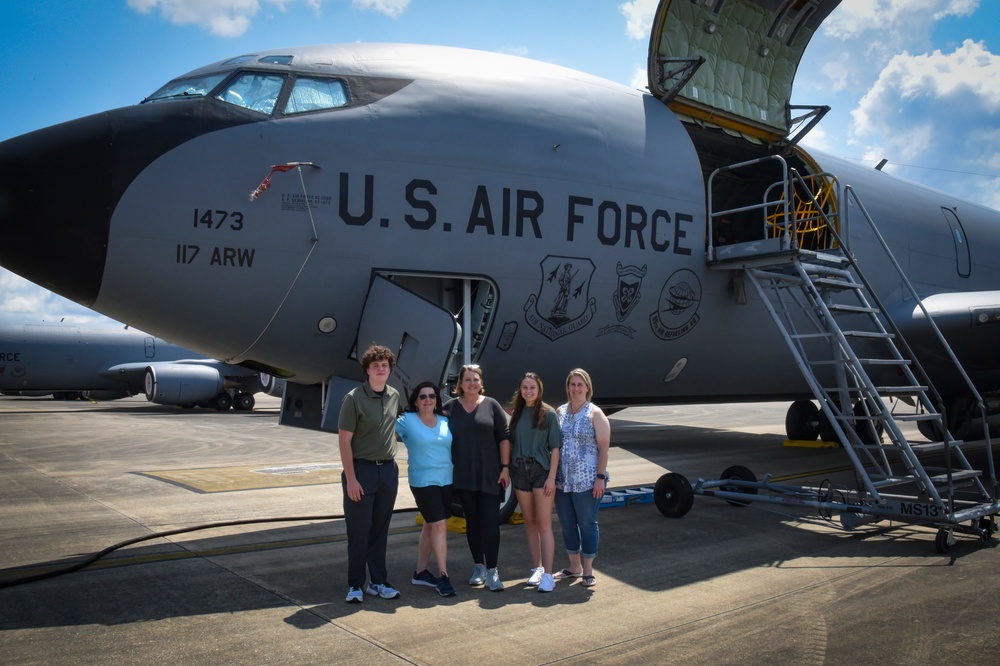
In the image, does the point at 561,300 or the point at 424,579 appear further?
the point at 561,300

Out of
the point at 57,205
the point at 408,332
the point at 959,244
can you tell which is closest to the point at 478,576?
the point at 408,332

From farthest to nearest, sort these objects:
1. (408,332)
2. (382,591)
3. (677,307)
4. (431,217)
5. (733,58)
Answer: (733,58) < (677,307) < (431,217) < (408,332) < (382,591)

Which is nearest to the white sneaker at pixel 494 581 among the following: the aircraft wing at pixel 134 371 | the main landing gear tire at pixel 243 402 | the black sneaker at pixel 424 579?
the black sneaker at pixel 424 579

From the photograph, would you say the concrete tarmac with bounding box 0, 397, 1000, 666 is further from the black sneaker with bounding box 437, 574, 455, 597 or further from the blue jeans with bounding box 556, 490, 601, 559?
the blue jeans with bounding box 556, 490, 601, 559

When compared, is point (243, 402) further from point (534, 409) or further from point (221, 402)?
point (534, 409)

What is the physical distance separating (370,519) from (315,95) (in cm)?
413

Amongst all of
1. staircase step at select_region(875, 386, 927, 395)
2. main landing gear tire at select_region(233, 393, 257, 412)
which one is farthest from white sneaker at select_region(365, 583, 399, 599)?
main landing gear tire at select_region(233, 393, 257, 412)

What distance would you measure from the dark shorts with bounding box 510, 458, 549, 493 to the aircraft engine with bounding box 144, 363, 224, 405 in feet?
89.2

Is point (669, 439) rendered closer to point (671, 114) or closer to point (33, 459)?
point (671, 114)

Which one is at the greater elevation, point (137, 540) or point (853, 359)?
point (853, 359)

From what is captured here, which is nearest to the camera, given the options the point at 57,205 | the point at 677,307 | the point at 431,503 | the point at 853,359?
the point at 431,503

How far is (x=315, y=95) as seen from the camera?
7438mm

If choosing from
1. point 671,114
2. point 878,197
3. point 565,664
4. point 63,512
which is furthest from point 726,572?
point 878,197

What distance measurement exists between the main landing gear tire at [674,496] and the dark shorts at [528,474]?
2959mm
